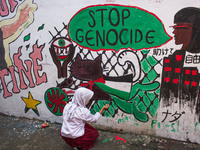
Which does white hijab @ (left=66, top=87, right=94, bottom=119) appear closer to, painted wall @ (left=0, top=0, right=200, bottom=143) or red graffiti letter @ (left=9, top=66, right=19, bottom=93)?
painted wall @ (left=0, top=0, right=200, bottom=143)

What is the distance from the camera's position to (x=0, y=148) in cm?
304

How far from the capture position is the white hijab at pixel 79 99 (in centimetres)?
259

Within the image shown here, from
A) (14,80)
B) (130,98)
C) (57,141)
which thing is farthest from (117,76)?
(14,80)

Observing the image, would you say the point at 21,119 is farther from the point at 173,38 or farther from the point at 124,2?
the point at 173,38

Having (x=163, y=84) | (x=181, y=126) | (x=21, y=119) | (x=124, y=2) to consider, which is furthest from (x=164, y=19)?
(x=21, y=119)

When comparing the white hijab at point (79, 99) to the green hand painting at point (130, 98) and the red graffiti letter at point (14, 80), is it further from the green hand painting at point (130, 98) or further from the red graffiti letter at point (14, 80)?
the red graffiti letter at point (14, 80)

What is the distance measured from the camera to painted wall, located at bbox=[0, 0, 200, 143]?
9.15 ft

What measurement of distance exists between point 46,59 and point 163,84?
93.5 inches

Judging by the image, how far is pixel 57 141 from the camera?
3.21 metres

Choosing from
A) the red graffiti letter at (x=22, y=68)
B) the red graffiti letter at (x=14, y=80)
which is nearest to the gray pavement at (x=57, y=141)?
the red graffiti letter at (x=14, y=80)

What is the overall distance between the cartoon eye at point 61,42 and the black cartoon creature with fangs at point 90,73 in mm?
339

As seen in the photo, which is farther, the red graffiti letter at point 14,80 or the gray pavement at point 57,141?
the red graffiti letter at point 14,80

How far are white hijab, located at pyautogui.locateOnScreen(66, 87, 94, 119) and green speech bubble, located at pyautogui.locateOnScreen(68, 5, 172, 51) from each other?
98cm

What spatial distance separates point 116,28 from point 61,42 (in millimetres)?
1155
